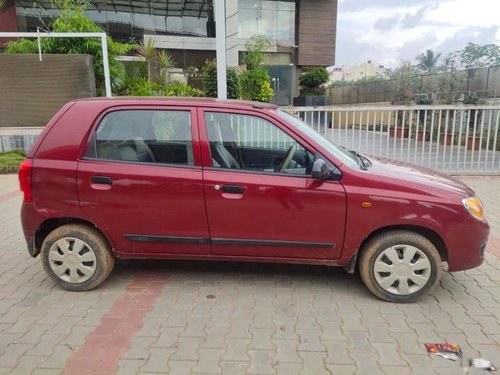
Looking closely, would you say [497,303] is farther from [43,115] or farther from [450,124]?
[43,115]

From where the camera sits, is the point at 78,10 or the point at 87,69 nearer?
the point at 87,69

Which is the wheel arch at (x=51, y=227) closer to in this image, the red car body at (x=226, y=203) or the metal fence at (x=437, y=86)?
the red car body at (x=226, y=203)

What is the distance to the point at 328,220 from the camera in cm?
337

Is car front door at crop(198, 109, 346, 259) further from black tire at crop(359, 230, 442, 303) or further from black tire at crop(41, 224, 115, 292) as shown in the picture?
black tire at crop(41, 224, 115, 292)

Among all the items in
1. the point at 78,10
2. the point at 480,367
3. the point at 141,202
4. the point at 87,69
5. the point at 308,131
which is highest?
the point at 78,10

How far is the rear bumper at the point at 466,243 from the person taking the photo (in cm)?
332

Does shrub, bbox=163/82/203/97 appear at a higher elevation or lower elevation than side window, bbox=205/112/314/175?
higher

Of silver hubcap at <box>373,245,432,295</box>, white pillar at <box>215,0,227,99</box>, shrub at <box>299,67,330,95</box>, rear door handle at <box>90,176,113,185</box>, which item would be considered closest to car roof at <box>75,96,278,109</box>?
rear door handle at <box>90,176,113,185</box>

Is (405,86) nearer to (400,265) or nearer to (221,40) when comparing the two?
(221,40)

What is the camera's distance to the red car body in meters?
3.32

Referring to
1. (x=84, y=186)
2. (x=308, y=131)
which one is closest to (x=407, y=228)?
(x=308, y=131)

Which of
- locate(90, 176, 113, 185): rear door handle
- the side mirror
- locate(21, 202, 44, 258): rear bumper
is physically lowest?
locate(21, 202, 44, 258): rear bumper

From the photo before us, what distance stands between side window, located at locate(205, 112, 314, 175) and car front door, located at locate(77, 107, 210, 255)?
189 mm

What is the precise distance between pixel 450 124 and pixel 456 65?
38.5ft
